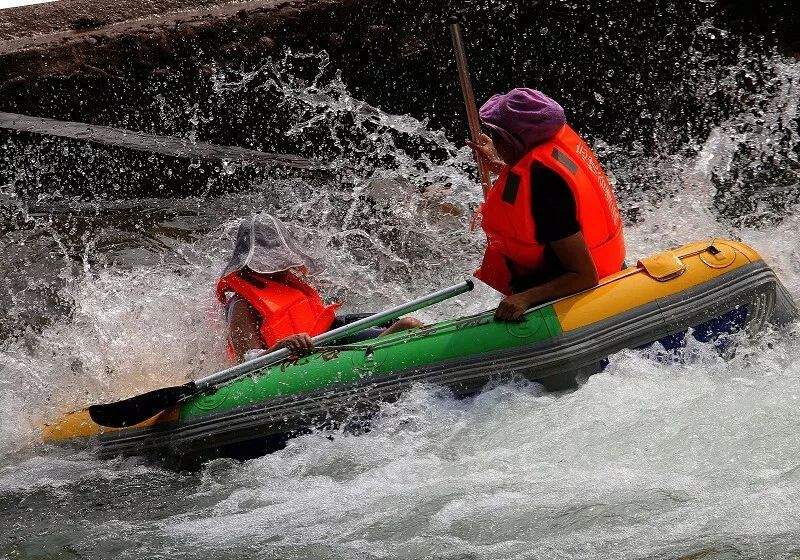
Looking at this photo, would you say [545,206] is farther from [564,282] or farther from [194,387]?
[194,387]

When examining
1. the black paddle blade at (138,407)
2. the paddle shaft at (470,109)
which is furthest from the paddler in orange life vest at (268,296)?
the paddle shaft at (470,109)

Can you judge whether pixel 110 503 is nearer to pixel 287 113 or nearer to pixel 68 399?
pixel 68 399

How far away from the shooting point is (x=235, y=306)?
5.52 metres

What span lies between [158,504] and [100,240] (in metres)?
Answer: 3.67

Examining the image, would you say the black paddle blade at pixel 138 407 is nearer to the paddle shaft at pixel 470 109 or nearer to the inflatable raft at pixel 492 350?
the inflatable raft at pixel 492 350

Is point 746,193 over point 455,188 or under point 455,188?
under

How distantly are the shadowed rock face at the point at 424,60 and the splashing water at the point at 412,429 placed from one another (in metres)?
0.71

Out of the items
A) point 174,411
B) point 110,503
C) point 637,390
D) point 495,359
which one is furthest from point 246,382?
point 637,390

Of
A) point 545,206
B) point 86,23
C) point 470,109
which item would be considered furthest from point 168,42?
point 545,206

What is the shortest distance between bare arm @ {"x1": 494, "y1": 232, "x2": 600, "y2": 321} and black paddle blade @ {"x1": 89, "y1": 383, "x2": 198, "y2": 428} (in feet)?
4.80

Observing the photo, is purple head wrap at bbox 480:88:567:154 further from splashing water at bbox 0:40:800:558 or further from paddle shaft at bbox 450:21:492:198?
splashing water at bbox 0:40:800:558

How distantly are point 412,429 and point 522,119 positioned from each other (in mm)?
1404

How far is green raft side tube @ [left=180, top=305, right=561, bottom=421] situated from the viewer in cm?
497

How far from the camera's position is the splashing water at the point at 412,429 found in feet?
13.3
